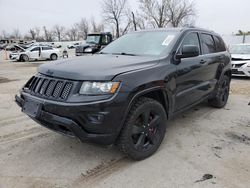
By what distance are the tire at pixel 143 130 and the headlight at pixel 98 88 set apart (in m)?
0.42

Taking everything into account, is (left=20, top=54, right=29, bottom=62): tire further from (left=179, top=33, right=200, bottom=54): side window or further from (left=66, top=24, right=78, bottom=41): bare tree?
(left=66, top=24, right=78, bottom=41): bare tree

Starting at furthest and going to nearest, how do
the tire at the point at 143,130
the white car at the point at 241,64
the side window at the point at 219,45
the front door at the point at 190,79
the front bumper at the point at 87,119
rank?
the white car at the point at 241,64 → the side window at the point at 219,45 → the front door at the point at 190,79 → the tire at the point at 143,130 → the front bumper at the point at 87,119

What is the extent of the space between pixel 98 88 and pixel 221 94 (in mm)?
3632

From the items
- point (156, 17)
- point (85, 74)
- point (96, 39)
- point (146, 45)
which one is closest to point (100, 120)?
point (85, 74)

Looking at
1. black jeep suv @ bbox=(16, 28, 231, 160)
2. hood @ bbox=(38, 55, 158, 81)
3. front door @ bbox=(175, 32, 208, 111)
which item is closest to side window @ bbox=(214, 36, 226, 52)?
front door @ bbox=(175, 32, 208, 111)

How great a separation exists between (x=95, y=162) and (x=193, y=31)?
107 inches

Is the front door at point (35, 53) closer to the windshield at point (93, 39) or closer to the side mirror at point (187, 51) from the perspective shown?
the windshield at point (93, 39)

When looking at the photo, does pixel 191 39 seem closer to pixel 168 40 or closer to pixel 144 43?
pixel 168 40

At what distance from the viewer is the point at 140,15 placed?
43.2 metres

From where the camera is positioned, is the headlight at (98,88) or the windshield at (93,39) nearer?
the headlight at (98,88)

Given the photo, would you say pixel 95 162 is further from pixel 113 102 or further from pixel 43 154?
pixel 113 102

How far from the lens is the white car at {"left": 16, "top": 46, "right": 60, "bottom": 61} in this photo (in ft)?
68.6

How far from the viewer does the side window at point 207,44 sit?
4.34 metres

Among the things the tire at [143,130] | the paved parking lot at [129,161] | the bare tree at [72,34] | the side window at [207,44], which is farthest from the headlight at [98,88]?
the bare tree at [72,34]
